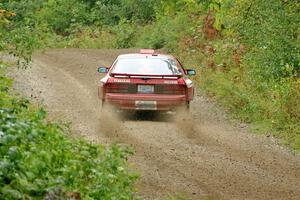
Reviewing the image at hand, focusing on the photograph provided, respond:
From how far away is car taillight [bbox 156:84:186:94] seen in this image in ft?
58.4

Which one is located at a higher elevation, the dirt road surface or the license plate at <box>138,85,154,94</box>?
the license plate at <box>138,85,154,94</box>

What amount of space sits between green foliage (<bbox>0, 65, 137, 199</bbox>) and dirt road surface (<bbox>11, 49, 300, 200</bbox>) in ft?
3.77

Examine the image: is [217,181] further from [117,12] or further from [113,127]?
[117,12]

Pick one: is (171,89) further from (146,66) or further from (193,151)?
(193,151)

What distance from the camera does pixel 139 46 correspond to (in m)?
39.9

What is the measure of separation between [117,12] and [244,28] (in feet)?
83.2

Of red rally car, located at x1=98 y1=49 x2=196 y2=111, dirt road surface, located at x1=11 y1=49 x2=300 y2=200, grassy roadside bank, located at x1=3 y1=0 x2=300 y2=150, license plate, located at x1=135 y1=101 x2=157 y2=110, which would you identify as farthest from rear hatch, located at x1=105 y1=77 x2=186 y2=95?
grassy roadside bank, located at x1=3 y1=0 x2=300 y2=150

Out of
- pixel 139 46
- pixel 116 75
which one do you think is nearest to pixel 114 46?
pixel 139 46

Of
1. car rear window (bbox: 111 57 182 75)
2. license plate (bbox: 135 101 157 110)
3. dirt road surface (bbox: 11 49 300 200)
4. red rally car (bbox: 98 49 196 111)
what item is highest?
car rear window (bbox: 111 57 182 75)

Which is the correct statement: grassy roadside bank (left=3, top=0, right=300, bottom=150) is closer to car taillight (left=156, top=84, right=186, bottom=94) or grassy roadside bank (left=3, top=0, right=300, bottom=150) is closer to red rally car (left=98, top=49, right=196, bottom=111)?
red rally car (left=98, top=49, right=196, bottom=111)

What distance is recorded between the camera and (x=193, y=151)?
583 inches

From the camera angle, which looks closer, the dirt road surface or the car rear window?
the dirt road surface

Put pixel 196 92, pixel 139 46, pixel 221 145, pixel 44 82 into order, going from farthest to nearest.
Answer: pixel 139 46
pixel 44 82
pixel 196 92
pixel 221 145

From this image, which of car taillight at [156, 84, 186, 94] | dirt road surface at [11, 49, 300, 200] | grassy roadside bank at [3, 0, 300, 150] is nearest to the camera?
dirt road surface at [11, 49, 300, 200]
